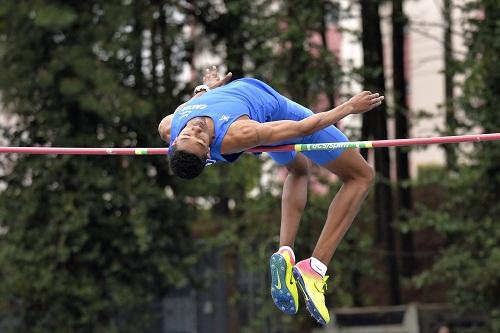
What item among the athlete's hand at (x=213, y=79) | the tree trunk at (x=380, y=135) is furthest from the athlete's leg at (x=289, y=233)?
the tree trunk at (x=380, y=135)

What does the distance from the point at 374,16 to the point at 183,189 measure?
9.41 feet

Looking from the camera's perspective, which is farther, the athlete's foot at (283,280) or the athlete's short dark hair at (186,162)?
the athlete's foot at (283,280)

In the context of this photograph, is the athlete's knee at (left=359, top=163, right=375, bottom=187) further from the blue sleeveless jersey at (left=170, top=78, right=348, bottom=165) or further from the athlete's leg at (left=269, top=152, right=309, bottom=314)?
the athlete's leg at (left=269, top=152, right=309, bottom=314)

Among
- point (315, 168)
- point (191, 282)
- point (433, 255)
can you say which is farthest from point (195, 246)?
point (433, 255)

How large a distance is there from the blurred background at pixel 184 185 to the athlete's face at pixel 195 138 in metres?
5.96

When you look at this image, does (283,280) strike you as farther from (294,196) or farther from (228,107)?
(228,107)

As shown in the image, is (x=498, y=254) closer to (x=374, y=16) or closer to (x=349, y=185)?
(x=374, y=16)

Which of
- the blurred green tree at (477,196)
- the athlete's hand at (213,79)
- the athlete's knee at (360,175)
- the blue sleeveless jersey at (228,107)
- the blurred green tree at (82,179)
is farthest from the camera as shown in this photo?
the blurred green tree at (82,179)

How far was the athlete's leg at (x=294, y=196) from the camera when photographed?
8211 mm

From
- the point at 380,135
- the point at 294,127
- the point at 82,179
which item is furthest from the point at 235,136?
the point at 380,135

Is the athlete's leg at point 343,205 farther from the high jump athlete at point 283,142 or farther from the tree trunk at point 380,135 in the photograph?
the tree trunk at point 380,135

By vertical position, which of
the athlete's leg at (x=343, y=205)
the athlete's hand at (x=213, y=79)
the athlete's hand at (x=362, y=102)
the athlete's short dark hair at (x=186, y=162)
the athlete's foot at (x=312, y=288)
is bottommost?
the athlete's foot at (x=312, y=288)

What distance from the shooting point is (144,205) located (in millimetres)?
13414

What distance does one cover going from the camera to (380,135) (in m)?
14.3
